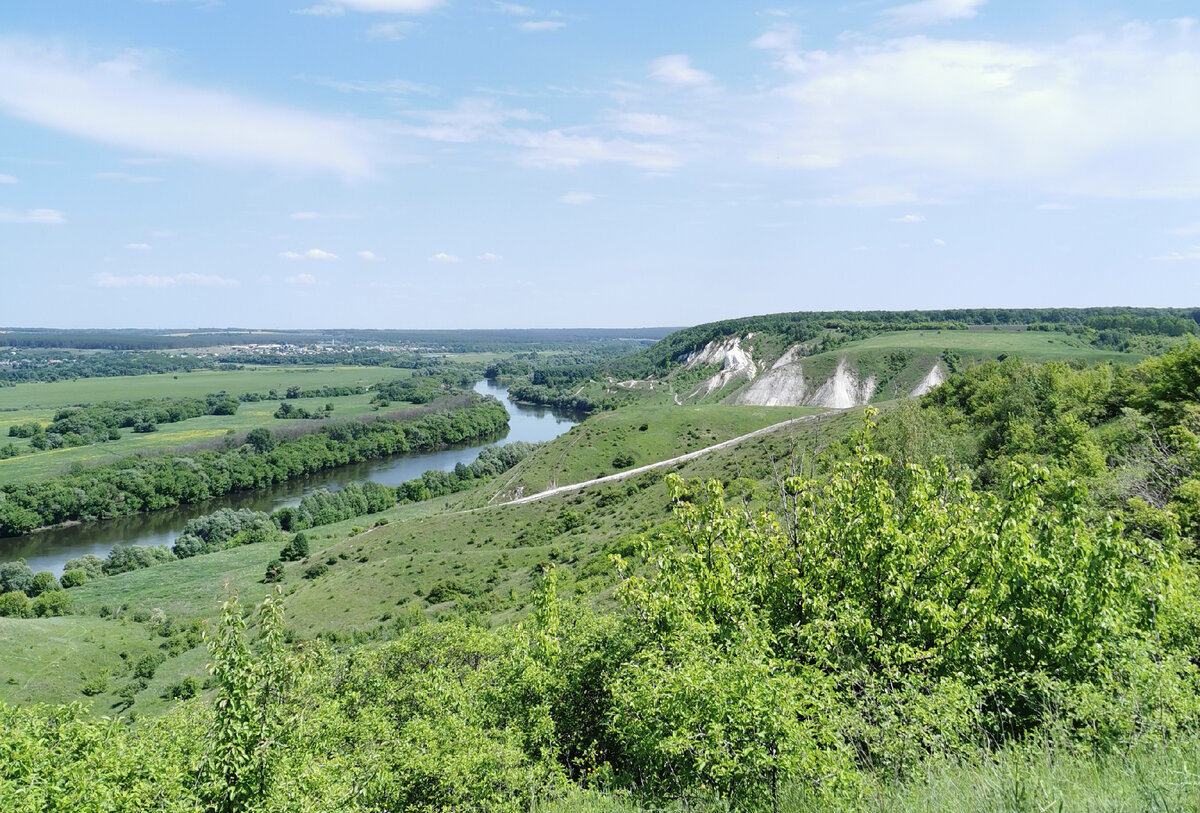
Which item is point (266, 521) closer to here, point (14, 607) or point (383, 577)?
point (14, 607)

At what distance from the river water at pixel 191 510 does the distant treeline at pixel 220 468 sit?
1808mm

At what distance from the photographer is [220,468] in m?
114

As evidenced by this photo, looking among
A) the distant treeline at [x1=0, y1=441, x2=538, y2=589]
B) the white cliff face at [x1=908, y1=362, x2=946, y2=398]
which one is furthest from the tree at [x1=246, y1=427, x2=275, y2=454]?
the white cliff face at [x1=908, y1=362, x2=946, y2=398]

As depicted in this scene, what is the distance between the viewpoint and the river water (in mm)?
81537

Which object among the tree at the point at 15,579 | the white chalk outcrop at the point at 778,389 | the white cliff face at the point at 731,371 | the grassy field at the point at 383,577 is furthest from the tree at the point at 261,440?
the white cliff face at the point at 731,371

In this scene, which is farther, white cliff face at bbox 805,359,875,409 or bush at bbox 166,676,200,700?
white cliff face at bbox 805,359,875,409

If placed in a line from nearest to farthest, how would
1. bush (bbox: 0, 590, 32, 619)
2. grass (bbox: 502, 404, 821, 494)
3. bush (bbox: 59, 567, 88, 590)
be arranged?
1. bush (bbox: 0, 590, 32, 619)
2. bush (bbox: 59, 567, 88, 590)
3. grass (bbox: 502, 404, 821, 494)

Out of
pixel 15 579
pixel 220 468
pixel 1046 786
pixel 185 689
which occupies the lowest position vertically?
pixel 15 579

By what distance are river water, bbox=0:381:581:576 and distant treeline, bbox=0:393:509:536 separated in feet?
5.93

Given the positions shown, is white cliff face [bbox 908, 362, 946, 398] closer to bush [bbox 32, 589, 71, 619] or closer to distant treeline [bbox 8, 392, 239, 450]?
bush [bbox 32, 589, 71, 619]

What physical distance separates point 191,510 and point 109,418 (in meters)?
83.4

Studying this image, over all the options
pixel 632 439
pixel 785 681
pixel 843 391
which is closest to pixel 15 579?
pixel 632 439

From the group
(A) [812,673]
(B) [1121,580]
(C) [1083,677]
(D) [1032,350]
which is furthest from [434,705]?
(D) [1032,350]

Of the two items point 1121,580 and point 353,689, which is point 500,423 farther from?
point 1121,580
